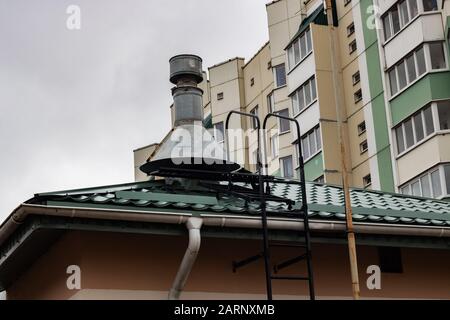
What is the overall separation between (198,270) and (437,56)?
24.5m

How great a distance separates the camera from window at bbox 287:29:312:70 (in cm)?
4341

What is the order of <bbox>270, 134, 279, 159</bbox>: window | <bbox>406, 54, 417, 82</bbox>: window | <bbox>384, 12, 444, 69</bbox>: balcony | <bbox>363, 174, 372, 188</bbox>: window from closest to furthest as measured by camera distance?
1. <bbox>384, 12, 444, 69</bbox>: balcony
2. <bbox>406, 54, 417, 82</bbox>: window
3. <bbox>363, 174, 372, 188</bbox>: window
4. <bbox>270, 134, 279, 159</bbox>: window

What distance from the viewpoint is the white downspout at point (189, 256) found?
1009 cm

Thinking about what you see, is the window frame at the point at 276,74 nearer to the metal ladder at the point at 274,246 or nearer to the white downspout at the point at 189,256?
the metal ladder at the point at 274,246

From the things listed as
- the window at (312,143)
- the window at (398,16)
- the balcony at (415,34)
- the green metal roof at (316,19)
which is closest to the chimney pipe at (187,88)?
the balcony at (415,34)

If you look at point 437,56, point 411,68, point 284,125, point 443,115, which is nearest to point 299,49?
point 284,125

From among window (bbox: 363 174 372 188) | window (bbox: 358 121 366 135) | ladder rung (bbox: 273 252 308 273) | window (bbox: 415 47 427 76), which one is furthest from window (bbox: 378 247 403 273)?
window (bbox: 358 121 366 135)

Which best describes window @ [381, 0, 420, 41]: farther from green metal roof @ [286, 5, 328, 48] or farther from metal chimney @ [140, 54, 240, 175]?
metal chimney @ [140, 54, 240, 175]

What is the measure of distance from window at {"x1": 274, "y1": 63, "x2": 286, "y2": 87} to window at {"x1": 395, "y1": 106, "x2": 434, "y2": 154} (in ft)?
52.1

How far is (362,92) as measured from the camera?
3994cm

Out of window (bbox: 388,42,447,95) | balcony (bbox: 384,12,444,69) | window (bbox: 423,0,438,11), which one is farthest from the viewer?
window (bbox: 423,0,438,11)

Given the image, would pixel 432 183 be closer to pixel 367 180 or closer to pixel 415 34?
pixel 415 34

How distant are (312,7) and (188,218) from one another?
39.3 m

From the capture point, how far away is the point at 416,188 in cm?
3284
